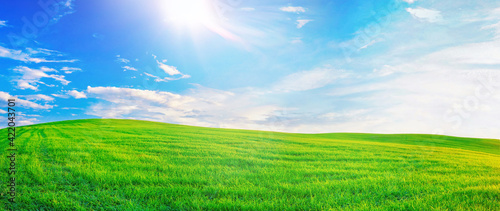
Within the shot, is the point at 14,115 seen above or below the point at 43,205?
above

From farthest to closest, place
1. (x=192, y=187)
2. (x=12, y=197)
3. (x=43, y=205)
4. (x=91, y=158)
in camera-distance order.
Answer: (x=91, y=158)
(x=192, y=187)
(x=12, y=197)
(x=43, y=205)

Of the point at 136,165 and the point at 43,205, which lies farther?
the point at 136,165

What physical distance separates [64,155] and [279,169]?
8510mm

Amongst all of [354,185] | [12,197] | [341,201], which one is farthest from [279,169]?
[12,197]

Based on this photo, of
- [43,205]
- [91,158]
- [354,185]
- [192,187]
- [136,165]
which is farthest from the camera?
[91,158]

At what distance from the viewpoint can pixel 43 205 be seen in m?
5.04

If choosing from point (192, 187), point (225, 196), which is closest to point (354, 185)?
point (225, 196)

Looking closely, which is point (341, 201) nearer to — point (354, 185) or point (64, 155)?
point (354, 185)

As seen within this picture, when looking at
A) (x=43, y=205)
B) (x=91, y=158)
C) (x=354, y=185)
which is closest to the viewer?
(x=43, y=205)

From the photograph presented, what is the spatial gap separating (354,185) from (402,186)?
138cm

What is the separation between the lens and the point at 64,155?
967 centimetres

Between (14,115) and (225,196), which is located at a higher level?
(14,115)

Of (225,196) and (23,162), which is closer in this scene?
(225,196)

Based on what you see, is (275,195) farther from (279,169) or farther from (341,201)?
(279,169)
